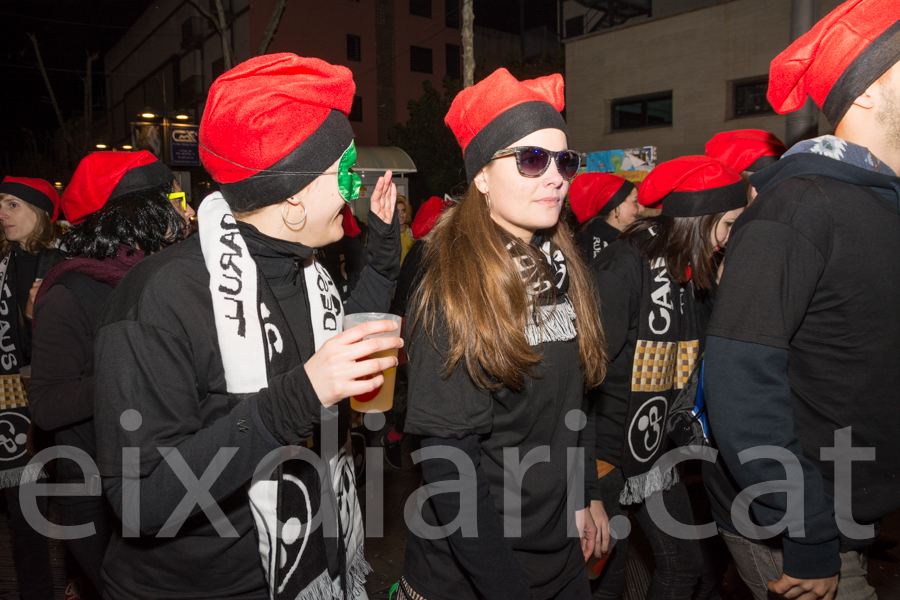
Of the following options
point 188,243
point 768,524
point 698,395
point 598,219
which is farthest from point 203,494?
point 598,219

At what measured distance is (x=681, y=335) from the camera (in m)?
3.18

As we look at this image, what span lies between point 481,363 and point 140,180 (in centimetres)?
215

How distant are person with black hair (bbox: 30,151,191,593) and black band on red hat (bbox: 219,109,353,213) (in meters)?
1.15

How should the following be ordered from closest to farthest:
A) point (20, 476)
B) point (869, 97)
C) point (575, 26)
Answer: point (869, 97), point (20, 476), point (575, 26)

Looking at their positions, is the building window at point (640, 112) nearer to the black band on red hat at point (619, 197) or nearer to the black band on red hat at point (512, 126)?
the black band on red hat at point (619, 197)

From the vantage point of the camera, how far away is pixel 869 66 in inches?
67.2

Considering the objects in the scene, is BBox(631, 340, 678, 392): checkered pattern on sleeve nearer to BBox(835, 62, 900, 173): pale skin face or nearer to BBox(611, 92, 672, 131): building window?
BBox(835, 62, 900, 173): pale skin face

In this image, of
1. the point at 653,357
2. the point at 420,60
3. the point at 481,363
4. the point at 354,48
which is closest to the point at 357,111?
the point at 354,48

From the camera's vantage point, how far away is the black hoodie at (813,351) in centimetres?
165

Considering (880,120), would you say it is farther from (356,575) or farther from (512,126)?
(356,575)

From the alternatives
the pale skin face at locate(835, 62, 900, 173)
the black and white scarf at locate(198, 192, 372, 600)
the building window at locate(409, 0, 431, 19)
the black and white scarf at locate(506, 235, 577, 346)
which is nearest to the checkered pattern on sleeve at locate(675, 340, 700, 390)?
the black and white scarf at locate(506, 235, 577, 346)

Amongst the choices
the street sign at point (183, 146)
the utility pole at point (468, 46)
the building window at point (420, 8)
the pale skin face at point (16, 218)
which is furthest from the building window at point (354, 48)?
the pale skin face at point (16, 218)

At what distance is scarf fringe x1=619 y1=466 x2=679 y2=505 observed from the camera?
2.98 metres

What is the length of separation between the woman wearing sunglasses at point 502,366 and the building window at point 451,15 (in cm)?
3675
